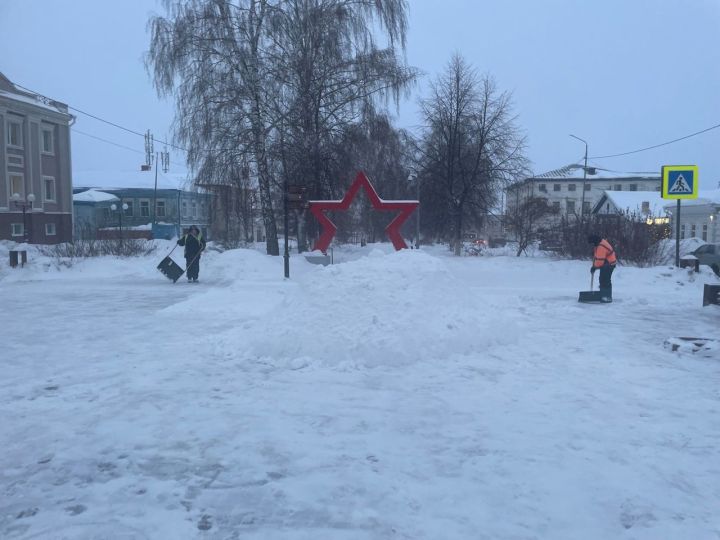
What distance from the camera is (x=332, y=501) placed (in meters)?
3.85

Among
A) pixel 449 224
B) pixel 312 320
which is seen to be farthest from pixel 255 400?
pixel 449 224

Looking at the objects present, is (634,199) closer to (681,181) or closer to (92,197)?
(681,181)

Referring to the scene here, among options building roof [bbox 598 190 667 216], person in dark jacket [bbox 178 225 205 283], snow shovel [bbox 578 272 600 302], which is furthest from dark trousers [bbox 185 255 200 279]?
building roof [bbox 598 190 667 216]

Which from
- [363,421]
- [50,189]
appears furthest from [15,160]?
[363,421]

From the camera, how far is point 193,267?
17.9 metres

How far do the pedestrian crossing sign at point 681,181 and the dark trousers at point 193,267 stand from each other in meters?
12.8

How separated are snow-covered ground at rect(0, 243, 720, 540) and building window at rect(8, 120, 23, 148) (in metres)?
33.5

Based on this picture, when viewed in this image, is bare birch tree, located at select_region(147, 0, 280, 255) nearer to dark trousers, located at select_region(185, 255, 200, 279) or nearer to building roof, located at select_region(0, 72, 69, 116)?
dark trousers, located at select_region(185, 255, 200, 279)

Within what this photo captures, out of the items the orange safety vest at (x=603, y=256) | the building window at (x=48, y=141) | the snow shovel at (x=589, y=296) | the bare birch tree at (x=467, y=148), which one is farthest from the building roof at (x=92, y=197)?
the orange safety vest at (x=603, y=256)

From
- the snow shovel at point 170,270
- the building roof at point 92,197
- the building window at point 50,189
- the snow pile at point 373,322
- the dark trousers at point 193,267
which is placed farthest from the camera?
the building roof at point 92,197

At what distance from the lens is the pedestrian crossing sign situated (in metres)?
15.1

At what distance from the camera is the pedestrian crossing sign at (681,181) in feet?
49.7

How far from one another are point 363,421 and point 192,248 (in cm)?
1328

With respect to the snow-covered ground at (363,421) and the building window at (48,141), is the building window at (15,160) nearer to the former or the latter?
the building window at (48,141)
